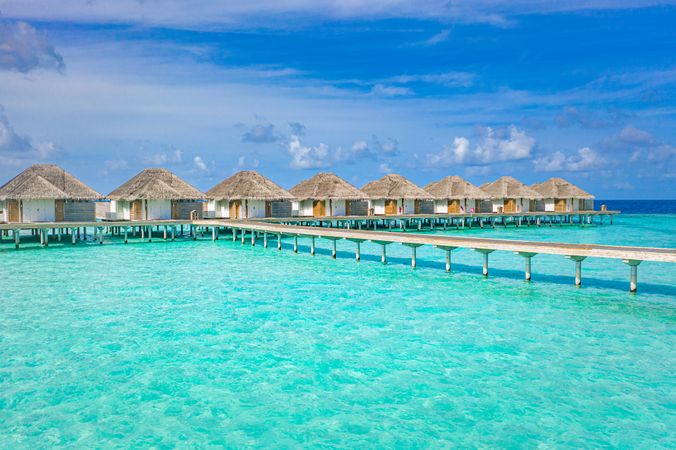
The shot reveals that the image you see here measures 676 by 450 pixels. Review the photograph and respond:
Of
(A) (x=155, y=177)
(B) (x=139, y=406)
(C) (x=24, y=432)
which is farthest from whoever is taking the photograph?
(A) (x=155, y=177)

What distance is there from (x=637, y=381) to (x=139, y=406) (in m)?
6.78

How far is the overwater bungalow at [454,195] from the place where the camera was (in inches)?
1628

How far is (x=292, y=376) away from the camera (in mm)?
8055

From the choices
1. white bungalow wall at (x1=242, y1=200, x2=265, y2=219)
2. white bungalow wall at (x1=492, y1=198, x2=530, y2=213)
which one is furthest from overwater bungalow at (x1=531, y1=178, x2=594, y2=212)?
white bungalow wall at (x1=242, y1=200, x2=265, y2=219)

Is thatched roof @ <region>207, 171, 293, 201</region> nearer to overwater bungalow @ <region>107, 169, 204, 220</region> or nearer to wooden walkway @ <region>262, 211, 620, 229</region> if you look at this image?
wooden walkway @ <region>262, 211, 620, 229</region>

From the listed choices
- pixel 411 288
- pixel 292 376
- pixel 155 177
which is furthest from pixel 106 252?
pixel 292 376

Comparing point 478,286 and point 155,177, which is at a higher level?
point 155,177

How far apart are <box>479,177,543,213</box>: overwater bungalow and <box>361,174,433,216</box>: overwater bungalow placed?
7.29 m

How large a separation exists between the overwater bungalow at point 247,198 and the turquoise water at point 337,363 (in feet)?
53.4

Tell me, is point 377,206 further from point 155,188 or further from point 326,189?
point 155,188

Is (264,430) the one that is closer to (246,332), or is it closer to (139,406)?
(139,406)

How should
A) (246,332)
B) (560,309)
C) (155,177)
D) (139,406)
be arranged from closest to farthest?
1. (139,406)
2. (246,332)
3. (560,309)
4. (155,177)

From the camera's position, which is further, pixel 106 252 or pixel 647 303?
pixel 106 252

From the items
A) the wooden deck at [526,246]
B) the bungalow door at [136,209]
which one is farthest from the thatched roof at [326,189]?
the wooden deck at [526,246]
